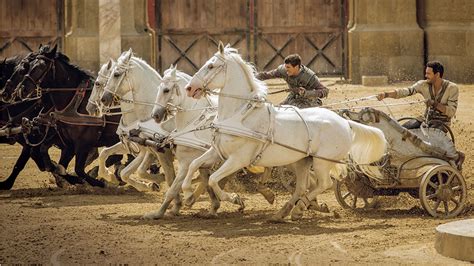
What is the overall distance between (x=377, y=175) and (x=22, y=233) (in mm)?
4124

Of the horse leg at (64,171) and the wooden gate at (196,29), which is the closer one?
the horse leg at (64,171)

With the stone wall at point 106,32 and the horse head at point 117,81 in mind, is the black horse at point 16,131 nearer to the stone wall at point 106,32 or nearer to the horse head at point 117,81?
the horse head at point 117,81

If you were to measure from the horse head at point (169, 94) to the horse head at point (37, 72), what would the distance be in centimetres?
337

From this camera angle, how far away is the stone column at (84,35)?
90.8ft

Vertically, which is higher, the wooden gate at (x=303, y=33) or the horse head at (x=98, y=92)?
the wooden gate at (x=303, y=33)

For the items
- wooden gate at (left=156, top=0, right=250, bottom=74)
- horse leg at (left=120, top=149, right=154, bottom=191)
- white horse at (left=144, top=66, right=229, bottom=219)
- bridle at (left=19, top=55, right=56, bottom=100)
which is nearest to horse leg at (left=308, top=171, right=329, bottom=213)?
white horse at (left=144, top=66, right=229, bottom=219)

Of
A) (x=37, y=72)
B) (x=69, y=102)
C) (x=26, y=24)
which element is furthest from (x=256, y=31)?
(x=37, y=72)

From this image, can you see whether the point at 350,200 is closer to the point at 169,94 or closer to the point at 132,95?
the point at 169,94

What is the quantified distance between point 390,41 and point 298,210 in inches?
434

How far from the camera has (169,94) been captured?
1555 cm

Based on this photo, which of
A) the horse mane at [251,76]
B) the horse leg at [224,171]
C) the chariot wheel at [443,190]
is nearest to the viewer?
the horse leg at [224,171]

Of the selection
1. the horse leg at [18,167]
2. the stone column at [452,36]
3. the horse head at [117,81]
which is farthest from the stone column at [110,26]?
the horse head at [117,81]

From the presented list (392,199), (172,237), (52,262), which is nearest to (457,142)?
(392,199)

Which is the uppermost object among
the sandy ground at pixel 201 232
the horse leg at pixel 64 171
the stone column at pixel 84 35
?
the stone column at pixel 84 35
